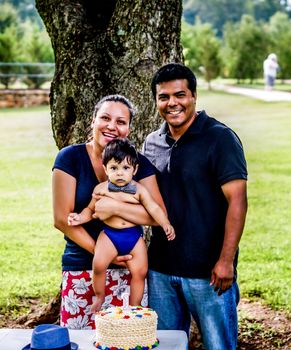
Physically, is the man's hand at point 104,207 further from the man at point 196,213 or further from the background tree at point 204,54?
the background tree at point 204,54

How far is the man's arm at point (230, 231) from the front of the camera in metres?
3.31

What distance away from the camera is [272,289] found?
20.6 ft

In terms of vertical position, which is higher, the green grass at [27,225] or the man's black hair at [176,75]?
the man's black hair at [176,75]

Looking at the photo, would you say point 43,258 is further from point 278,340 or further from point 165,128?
point 165,128

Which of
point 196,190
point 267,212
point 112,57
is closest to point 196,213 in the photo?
point 196,190

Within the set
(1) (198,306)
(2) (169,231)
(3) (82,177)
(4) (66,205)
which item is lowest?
(1) (198,306)

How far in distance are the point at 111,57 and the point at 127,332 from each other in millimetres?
2332

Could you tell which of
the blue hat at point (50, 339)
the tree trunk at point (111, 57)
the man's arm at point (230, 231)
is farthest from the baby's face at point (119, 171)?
the tree trunk at point (111, 57)

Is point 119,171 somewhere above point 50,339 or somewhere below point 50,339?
above

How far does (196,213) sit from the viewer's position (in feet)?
11.1

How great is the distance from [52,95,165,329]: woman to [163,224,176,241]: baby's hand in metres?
0.09

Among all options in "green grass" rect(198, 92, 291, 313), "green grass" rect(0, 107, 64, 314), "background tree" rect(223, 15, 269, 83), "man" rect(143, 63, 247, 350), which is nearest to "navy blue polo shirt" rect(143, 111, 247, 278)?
"man" rect(143, 63, 247, 350)

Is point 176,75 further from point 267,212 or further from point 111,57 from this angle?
point 267,212

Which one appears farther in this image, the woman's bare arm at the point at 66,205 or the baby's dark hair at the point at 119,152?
the woman's bare arm at the point at 66,205
